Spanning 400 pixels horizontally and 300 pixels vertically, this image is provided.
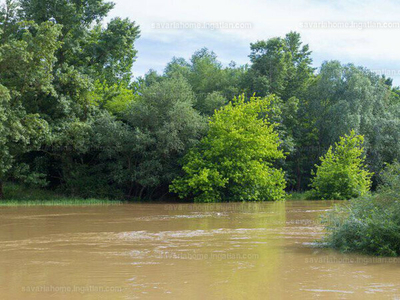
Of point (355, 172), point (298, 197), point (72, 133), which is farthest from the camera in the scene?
point (298, 197)

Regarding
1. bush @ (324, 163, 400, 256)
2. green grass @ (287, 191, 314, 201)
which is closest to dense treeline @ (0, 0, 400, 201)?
green grass @ (287, 191, 314, 201)

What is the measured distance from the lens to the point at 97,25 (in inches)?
1447

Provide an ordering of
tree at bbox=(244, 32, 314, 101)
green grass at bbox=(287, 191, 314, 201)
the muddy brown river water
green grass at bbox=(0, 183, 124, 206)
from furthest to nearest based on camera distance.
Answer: tree at bbox=(244, 32, 314, 101) → green grass at bbox=(287, 191, 314, 201) → green grass at bbox=(0, 183, 124, 206) → the muddy brown river water

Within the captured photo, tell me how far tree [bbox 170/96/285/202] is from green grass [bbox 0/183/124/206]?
5.55m

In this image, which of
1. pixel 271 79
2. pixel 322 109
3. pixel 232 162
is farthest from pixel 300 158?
pixel 232 162

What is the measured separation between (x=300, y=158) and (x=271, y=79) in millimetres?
8142

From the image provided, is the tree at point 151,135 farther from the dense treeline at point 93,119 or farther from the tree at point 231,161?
the tree at point 231,161

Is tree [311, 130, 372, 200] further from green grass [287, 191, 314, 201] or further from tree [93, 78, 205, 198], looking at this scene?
tree [93, 78, 205, 198]

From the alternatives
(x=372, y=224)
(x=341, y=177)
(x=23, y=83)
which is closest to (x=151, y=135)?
(x=23, y=83)

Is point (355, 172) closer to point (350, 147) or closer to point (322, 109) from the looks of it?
point (350, 147)

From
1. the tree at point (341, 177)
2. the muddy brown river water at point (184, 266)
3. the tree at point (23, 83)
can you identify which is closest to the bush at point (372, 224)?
the muddy brown river water at point (184, 266)

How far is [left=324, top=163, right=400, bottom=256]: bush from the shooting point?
9.87 metres

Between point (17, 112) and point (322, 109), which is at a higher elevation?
point (322, 109)

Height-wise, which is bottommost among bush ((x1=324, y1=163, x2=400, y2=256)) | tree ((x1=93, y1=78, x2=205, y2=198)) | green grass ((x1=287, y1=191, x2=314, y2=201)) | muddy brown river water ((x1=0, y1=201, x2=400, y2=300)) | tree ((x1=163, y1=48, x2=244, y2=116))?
muddy brown river water ((x1=0, y1=201, x2=400, y2=300))
